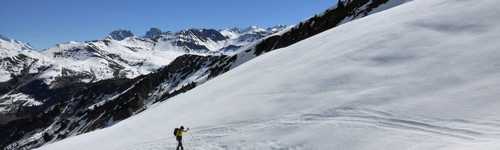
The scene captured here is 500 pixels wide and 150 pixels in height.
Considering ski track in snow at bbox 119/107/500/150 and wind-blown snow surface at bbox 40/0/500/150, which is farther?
wind-blown snow surface at bbox 40/0/500/150

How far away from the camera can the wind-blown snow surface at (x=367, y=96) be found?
24125 mm

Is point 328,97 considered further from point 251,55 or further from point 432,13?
point 251,55

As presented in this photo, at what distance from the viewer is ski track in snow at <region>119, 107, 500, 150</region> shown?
73.0ft

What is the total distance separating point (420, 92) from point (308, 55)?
1774 centimetres

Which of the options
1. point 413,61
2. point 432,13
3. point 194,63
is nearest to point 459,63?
point 413,61

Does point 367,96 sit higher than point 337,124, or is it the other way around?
point 367,96

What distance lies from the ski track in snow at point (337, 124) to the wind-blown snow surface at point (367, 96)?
0.06 metres

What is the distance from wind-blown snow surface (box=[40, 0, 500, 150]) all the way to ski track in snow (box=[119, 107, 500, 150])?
6 centimetres

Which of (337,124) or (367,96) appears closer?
(337,124)

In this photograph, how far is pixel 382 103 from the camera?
91.6 ft

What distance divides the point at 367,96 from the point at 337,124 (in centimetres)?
382

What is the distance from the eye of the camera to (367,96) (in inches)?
1164

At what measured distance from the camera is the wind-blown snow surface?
2412cm

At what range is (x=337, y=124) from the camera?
26.7 meters
